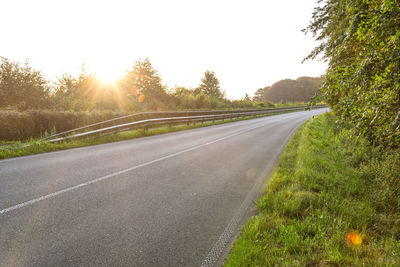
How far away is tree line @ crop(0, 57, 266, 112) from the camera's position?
1838cm

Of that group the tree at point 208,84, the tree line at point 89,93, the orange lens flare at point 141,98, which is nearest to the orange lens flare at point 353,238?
the tree line at point 89,93

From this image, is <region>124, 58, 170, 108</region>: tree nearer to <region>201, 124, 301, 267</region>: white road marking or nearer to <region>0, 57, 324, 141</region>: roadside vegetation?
<region>0, 57, 324, 141</region>: roadside vegetation

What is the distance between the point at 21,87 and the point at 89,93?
8577 mm

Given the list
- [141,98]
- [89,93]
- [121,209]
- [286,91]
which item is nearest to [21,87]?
[89,93]

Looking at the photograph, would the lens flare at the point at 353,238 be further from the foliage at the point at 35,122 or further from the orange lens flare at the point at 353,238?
the foliage at the point at 35,122

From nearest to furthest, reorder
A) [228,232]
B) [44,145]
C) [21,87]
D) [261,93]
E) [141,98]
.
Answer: [228,232], [44,145], [21,87], [141,98], [261,93]

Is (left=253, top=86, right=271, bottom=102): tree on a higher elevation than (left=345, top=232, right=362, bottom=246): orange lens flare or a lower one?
higher

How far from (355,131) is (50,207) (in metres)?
4.98

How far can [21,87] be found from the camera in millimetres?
18656

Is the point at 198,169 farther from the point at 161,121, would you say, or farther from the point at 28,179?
the point at 161,121

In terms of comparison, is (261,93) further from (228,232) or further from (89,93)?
(228,232)

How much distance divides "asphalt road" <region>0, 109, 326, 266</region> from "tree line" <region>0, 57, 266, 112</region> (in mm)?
11432

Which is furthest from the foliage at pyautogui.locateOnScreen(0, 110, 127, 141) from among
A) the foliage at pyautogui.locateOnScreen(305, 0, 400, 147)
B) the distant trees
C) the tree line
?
the distant trees

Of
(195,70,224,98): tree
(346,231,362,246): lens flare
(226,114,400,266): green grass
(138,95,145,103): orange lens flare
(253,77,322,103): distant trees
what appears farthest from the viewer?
(253,77,322,103): distant trees
